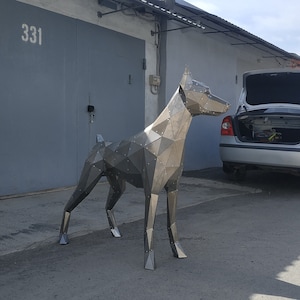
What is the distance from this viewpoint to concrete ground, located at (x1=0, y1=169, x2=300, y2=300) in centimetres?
364

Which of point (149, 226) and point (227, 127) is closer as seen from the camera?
point (149, 226)

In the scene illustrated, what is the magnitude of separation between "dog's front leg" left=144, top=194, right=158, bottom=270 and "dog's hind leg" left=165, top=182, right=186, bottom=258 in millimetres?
303

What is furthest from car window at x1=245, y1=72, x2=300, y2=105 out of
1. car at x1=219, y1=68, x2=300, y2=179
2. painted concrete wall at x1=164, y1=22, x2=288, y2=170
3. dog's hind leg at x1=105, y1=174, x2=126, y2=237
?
dog's hind leg at x1=105, y1=174, x2=126, y2=237

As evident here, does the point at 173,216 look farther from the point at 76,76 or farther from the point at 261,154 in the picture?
the point at 76,76

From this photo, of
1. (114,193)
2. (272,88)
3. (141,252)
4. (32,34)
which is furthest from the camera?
(272,88)

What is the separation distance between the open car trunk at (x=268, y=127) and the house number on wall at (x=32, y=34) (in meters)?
4.03

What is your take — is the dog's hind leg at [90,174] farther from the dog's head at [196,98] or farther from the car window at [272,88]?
the car window at [272,88]

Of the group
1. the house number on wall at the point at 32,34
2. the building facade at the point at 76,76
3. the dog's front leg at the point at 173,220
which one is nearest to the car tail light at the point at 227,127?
the building facade at the point at 76,76

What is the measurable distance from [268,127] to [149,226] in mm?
4832

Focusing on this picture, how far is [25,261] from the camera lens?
14.2ft

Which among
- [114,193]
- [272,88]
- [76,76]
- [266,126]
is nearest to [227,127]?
[266,126]

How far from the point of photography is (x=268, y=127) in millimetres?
8156

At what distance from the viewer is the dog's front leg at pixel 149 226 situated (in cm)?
403

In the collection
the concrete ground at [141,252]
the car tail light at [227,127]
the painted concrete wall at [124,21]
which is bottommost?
the concrete ground at [141,252]
